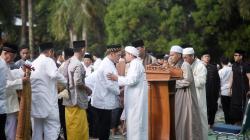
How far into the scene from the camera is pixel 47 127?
32.1 feet

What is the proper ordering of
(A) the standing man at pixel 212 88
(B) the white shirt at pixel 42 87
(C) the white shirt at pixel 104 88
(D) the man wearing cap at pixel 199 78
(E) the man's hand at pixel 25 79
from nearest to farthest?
(E) the man's hand at pixel 25 79
(B) the white shirt at pixel 42 87
(C) the white shirt at pixel 104 88
(D) the man wearing cap at pixel 199 78
(A) the standing man at pixel 212 88

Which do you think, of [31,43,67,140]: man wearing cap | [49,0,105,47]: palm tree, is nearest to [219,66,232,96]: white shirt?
[31,43,67,140]: man wearing cap

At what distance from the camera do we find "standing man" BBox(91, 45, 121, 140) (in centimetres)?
1050

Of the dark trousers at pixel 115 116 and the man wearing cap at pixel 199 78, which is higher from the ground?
the man wearing cap at pixel 199 78

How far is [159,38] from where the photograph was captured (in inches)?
1127

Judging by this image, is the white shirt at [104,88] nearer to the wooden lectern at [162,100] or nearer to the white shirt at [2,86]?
the wooden lectern at [162,100]

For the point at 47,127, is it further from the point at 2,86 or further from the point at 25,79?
the point at 2,86

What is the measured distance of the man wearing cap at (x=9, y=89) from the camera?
26.6 ft

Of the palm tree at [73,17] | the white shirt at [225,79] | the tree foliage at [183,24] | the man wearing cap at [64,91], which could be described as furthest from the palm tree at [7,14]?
the man wearing cap at [64,91]

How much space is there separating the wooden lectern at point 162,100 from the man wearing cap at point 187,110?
1.33ft

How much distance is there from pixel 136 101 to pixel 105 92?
0.81m

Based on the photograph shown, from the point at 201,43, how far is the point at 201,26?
93 cm

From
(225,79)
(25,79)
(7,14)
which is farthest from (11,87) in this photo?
(7,14)

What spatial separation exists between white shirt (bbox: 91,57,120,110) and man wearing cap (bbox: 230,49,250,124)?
13.7 feet
